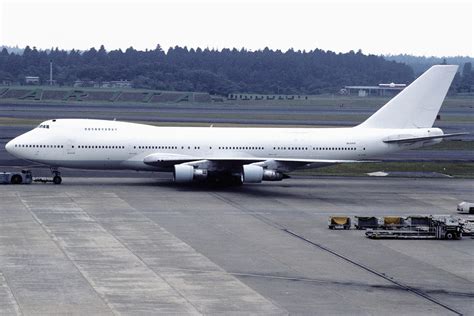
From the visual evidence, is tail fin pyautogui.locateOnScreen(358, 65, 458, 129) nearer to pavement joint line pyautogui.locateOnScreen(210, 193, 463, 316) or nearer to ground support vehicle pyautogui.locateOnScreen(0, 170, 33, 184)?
pavement joint line pyautogui.locateOnScreen(210, 193, 463, 316)

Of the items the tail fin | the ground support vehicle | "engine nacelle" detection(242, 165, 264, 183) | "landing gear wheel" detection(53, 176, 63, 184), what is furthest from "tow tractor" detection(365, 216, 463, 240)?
the ground support vehicle

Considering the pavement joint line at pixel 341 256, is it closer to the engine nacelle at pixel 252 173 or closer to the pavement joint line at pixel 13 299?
the engine nacelle at pixel 252 173

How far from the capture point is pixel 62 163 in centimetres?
5984

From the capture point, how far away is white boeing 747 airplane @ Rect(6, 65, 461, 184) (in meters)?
59.2

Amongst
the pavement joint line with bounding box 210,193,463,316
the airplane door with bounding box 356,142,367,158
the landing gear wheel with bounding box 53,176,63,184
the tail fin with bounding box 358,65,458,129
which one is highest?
the tail fin with bounding box 358,65,458,129

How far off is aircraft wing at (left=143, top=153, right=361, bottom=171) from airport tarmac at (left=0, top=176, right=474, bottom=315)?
1845mm

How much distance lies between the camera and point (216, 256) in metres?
36.8

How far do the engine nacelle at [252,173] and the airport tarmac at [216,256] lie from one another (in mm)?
914

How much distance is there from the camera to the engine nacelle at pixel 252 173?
57.2 m

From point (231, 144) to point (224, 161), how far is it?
329 cm

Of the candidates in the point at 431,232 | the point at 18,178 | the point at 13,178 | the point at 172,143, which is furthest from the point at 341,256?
the point at 13,178

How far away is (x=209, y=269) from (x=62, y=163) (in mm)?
27572

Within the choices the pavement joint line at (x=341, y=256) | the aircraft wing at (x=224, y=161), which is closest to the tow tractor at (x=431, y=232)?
the pavement joint line at (x=341, y=256)

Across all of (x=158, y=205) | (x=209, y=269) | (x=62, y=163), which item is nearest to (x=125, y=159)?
(x=62, y=163)
